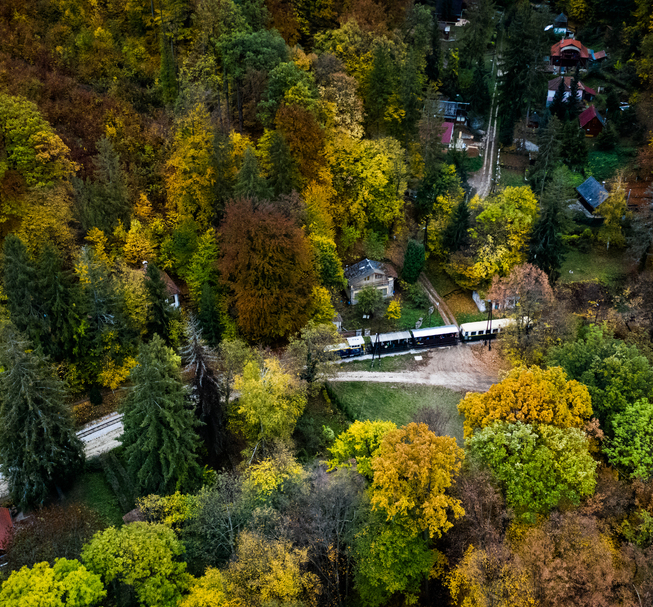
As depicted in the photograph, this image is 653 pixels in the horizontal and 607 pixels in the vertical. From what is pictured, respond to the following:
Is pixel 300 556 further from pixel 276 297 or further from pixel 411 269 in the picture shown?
pixel 411 269

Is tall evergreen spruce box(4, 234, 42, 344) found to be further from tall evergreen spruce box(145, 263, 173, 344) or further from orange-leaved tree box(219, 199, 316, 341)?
orange-leaved tree box(219, 199, 316, 341)

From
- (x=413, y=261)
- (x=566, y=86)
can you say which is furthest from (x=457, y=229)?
(x=566, y=86)

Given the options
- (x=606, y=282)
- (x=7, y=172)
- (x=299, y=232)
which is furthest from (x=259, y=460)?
(x=606, y=282)

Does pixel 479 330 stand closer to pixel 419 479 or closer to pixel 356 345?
pixel 356 345

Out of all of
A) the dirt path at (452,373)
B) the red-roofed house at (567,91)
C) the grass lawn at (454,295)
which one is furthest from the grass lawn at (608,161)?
the dirt path at (452,373)

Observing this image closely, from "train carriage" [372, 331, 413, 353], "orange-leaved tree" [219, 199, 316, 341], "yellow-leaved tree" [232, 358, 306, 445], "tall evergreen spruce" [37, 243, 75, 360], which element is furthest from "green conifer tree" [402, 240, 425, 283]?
"tall evergreen spruce" [37, 243, 75, 360]

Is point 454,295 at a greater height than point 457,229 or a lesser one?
lesser
